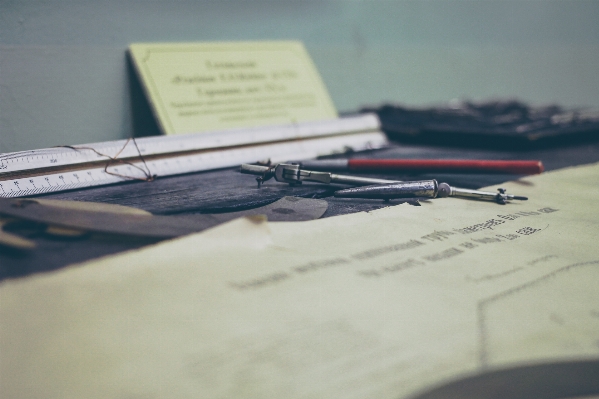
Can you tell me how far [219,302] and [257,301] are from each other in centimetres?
4

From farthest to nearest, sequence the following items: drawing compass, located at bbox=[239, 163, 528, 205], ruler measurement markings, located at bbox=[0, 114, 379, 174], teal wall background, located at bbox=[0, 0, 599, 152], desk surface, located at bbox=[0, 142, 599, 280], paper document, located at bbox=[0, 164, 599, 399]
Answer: teal wall background, located at bbox=[0, 0, 599, 152] < ruler measurement markings, located at bbox=[0, 114, 379, 174] < drawing compass, located at bbox=[239, 163, 528, 205] < desk surface, located at bbox=[0, 142, 599, 280] < paper document, located at bbox=[0, 164, 599, 399]

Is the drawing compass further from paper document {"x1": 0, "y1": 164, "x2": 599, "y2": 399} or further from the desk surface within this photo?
paper document {"x1": 0, "y1": 164, "x2": 599, "y2": 399}

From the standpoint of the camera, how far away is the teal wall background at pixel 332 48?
4.18ft

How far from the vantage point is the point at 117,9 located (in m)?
1.40

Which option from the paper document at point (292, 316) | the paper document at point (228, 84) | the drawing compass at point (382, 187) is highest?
the paper document at point (228, 84)

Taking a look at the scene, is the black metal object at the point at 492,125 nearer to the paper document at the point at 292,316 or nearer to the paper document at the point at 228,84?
the paper document at the point at 228,84

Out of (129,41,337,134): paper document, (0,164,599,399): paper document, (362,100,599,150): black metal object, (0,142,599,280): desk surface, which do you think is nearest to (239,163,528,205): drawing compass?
(0,142,599,280): desk surface

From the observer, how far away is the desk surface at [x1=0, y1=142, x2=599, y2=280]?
23.1 inches

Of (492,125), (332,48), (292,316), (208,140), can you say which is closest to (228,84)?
(208,140)

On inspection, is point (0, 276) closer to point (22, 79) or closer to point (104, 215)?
point (104, 215)

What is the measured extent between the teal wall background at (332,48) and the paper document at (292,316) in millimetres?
889

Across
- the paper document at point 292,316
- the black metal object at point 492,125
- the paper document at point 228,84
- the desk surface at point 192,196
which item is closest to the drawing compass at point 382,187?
the desk surface at point 192,196

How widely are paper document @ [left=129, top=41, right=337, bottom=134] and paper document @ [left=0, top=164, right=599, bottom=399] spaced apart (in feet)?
2.63

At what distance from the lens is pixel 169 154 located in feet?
3.87
